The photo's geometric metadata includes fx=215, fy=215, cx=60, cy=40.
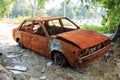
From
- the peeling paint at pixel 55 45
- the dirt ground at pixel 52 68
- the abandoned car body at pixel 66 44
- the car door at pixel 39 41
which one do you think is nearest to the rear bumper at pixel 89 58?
the abandoned car body at pixel 66 44

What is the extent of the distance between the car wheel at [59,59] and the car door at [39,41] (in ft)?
1.77

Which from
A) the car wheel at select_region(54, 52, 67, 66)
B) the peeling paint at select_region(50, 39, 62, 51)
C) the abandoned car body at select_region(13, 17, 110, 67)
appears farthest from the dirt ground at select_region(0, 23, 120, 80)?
the peeling paint at select_region(50, 39, 62, 51)

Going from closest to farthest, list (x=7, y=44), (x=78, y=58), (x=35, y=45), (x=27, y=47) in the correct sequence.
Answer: (x=78, y=58) → (x=35, y=45) → (x=27, y=47) → (x=7, y=44)

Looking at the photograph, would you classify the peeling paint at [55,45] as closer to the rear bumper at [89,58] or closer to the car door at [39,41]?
the car door at [39,41]

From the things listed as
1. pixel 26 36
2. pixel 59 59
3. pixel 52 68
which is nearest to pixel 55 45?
pixel 59 59

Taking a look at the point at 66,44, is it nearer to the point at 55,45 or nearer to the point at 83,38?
the point at 55,45

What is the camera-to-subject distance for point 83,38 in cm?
691

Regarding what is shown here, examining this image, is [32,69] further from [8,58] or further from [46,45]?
[8,58]

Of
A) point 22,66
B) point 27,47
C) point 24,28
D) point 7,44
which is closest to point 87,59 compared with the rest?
point 22,66

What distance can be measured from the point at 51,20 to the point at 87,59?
8.18ft

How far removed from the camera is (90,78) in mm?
6445

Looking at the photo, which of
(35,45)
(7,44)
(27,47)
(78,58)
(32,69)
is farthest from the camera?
(7,44)

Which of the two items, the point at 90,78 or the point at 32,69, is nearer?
the point at 90,78

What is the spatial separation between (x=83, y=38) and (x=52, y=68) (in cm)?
143
